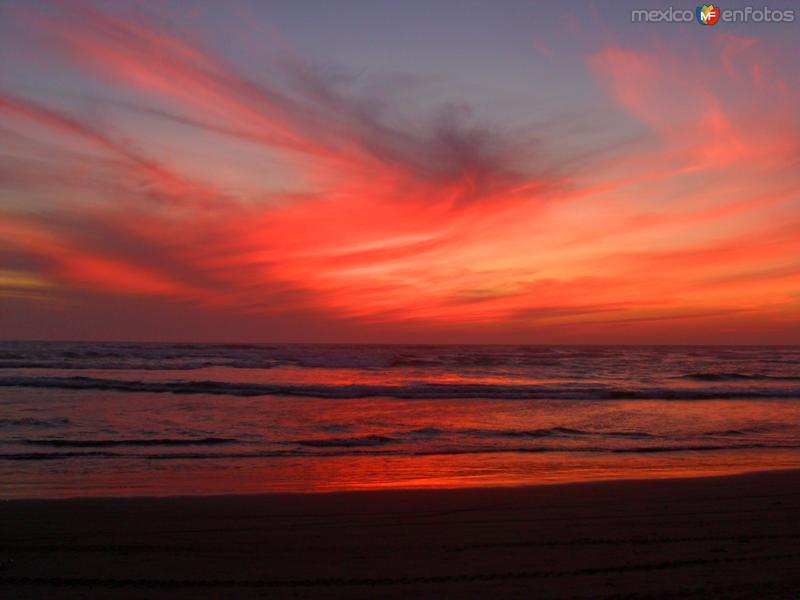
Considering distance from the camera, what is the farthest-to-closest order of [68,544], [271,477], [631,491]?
1. [271,477]
2. [631,491]
3. [68,544]

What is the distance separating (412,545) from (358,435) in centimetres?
839

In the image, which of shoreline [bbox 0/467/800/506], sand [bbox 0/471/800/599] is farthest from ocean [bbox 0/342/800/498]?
sand [bbox 0/471/800/599]

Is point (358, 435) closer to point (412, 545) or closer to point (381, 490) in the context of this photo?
point (381, 490)

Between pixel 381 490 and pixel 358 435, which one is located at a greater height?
pixel 381 490

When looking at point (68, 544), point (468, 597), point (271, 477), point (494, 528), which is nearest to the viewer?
point (468, 597)

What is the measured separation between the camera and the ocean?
30.7 ft

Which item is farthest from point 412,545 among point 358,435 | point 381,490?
point 358,435

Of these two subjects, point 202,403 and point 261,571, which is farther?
point 202,403

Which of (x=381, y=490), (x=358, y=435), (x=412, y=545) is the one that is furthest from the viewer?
(x=358, y=435)

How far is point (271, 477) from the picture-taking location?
368 inches

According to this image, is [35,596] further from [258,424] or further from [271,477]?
[258,424]

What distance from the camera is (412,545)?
573 cm

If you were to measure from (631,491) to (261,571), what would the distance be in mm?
5243

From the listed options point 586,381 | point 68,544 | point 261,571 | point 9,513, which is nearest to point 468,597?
point 261,571
